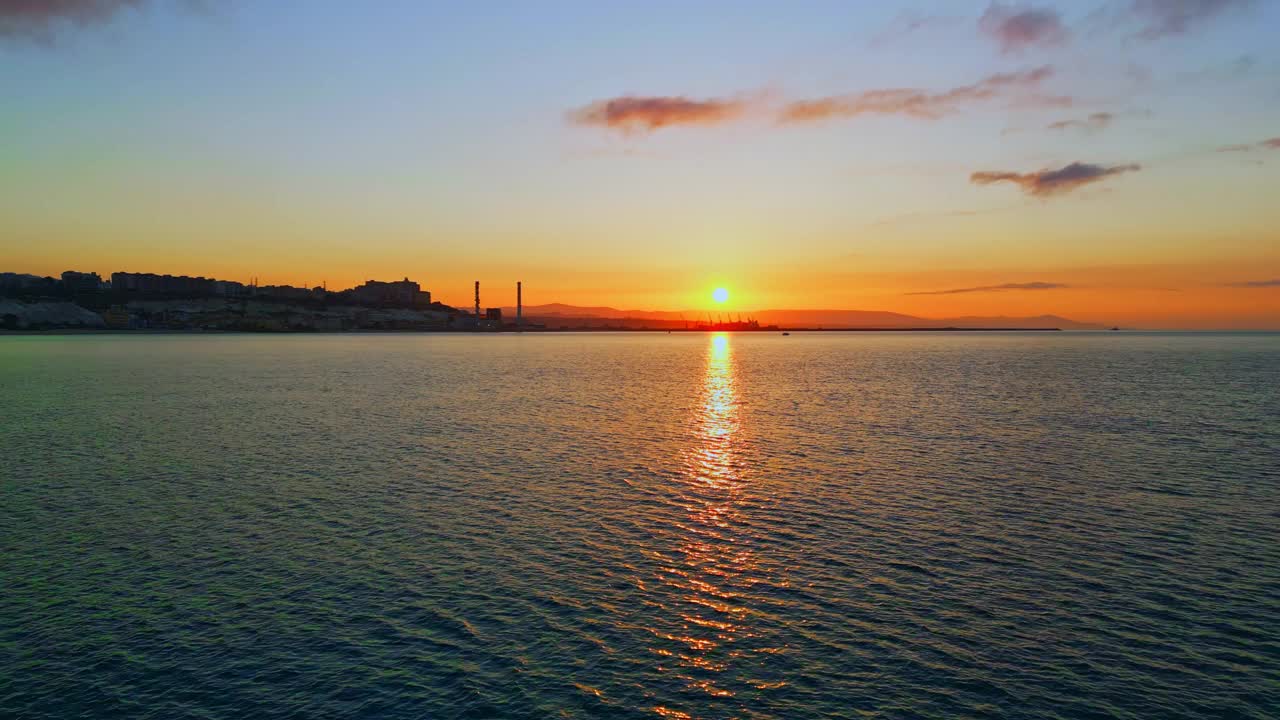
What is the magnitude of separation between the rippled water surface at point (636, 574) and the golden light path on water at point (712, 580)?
0.14 m

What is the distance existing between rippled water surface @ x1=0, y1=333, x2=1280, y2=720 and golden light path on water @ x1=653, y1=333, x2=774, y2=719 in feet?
0.47

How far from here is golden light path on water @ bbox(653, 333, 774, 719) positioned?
70.8ft

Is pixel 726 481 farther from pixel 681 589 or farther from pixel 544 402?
pixel 544 402

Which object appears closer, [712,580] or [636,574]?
[712,580]

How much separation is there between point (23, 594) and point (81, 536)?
25.9ft

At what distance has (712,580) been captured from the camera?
95.0 ft

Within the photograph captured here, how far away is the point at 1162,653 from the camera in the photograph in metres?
22.2

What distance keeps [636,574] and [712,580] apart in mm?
3220

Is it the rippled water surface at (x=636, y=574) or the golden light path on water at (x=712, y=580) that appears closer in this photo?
the rippled water surface at (x=636, y=574)

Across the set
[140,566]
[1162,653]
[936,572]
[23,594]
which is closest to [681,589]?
[936,572]

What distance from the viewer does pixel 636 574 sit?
1162 inches

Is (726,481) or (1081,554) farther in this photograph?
(726,481)

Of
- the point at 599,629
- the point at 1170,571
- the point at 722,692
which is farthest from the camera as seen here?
the point at 1170,571

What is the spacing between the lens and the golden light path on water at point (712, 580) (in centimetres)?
2158
